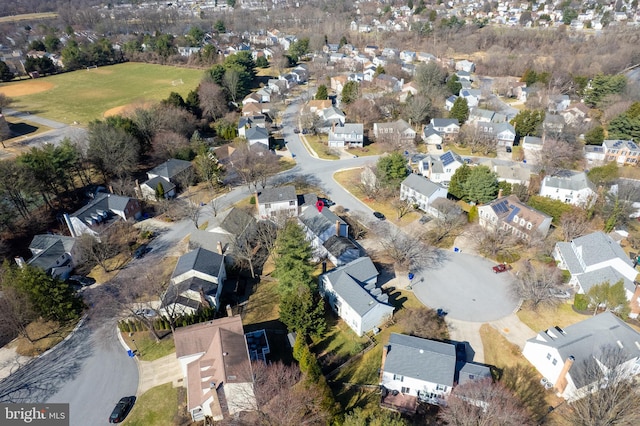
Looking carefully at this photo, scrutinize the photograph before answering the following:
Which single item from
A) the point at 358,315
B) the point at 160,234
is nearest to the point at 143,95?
the point at 160,234

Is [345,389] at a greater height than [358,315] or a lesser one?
lesser

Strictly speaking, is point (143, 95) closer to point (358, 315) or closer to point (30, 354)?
point (30, 354)

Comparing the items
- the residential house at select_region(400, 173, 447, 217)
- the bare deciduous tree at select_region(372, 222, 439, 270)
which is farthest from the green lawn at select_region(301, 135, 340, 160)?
the bare deciduous tree at select_region(372, 222, 439, 270)

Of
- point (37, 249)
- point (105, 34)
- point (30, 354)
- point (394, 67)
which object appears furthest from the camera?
point (105, 34)

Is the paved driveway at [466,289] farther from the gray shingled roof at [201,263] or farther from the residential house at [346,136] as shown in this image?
the residential house at [346,136]

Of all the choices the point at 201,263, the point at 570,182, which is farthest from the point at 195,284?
the point at 570,182

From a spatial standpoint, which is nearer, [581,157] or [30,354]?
[30,354]

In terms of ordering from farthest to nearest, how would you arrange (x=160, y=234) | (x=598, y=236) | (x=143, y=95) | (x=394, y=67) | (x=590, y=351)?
(x=394, y=67) → (x=143, y=95) → (x=160, y=234) → (x=598, y=236) → (x=590, y=351)
